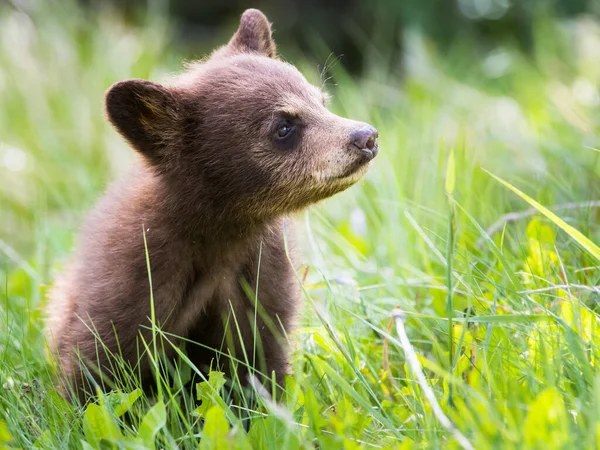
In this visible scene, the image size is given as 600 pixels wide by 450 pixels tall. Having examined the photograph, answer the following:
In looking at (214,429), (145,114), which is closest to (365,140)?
(145,114)

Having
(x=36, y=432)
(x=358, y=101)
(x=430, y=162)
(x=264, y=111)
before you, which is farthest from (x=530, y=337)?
(x=358, y=101)

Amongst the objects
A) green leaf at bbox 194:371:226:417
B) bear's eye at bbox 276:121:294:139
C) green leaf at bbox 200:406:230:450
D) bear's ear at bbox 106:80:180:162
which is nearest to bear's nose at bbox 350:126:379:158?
bear's eye at bbox 276:121:294:139

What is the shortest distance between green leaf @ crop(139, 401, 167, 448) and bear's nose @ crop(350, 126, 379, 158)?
52.9 inches

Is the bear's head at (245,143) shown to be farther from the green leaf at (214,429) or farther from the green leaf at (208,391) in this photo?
the green leaf at (214,429)

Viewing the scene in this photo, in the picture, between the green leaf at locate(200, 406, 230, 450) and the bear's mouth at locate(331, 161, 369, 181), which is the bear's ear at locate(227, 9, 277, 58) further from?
the green leaf at locate(200, 406, 230, 450)

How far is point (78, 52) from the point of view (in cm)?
884

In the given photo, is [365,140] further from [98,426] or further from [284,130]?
[98,426]

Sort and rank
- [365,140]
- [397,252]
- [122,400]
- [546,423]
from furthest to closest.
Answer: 1. [397,252]
2. [365,140]
3. [122,400]
4. [546,423]

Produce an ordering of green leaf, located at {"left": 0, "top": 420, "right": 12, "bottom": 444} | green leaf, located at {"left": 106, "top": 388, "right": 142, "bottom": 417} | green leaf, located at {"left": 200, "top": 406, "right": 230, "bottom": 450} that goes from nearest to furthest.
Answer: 1. green leaf, located at {"left": 200, "top": 406, "right": 230, "bottom": 450}
2. green leaf, located at {"left": 0, "top": 420, "right": 12, "bottom": 444}
3. green leaf, located at {"left": 106, "top": 388, "right": 142, "bottom": 417}

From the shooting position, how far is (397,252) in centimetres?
459

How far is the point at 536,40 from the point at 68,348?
5.80 m

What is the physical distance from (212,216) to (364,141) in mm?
710

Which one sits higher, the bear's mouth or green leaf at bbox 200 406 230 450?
the bear's mouth

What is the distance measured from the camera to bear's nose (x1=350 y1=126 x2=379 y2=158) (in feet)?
11.5
